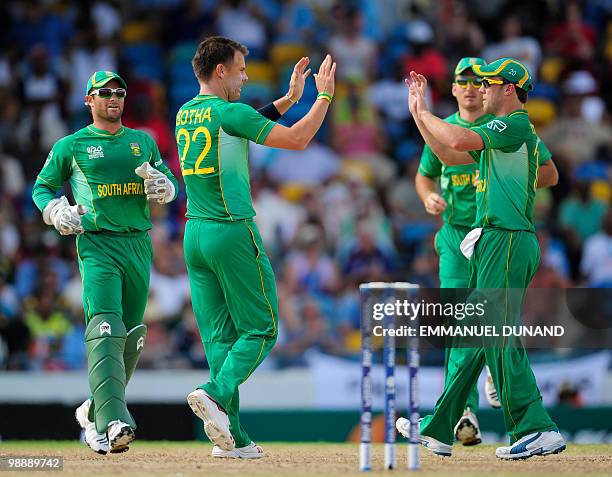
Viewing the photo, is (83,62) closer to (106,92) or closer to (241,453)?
(106,92)

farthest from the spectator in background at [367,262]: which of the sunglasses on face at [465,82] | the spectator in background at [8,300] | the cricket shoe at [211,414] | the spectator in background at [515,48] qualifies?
the cricket shoe at [211,414]

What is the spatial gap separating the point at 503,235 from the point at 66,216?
279 centimetres

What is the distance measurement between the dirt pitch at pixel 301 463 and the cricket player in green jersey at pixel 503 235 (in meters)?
0.22

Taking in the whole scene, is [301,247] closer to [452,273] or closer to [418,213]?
[418,213]

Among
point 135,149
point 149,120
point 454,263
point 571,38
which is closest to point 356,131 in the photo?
point 149,120

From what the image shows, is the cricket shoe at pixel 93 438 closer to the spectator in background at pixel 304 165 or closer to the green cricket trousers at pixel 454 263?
the green cricket trousers at pixel 454 263

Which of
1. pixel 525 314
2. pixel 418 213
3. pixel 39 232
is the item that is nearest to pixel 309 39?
pixel 418 213

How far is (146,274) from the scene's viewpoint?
28.0 ft

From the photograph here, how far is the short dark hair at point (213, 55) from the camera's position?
311 inches

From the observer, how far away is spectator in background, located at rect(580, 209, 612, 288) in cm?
1326

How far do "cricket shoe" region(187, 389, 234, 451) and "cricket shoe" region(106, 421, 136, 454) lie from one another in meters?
0.67

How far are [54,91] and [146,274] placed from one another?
7.56m

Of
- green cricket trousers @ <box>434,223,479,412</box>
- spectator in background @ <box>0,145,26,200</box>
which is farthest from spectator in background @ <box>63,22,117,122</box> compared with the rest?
green cricket trousers @ <box>434,223,479,412</box>

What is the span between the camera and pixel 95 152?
27.7 ft
